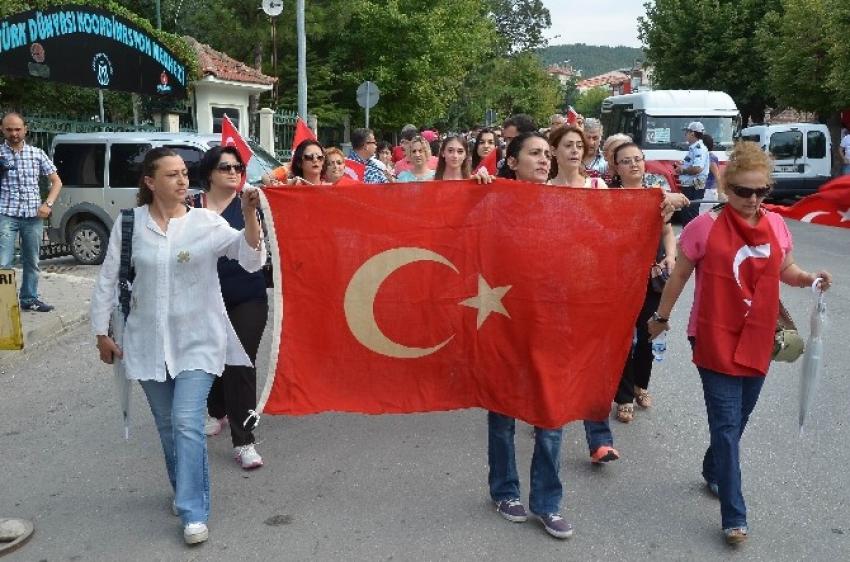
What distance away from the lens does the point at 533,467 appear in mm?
4051

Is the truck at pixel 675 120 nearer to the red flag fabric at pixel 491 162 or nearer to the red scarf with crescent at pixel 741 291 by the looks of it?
the red flag fabric at pixel 491 162

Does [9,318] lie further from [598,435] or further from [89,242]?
[89,242]

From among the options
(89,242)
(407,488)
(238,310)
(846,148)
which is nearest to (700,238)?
(407,488)

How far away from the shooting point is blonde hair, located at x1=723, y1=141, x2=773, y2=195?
3.83 m

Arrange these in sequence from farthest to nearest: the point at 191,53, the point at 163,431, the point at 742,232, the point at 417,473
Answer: the point at 191,53, the point at 417,473, the point at 163,431, the point at 742,232

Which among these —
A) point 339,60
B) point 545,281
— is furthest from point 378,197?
point 339,60

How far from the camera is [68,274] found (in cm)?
1145

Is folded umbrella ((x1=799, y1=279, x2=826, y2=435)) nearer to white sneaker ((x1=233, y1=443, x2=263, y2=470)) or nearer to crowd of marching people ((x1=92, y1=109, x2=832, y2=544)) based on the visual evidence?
crowd of marching people ((x1=92, y1=109, x2=832, y2=544))

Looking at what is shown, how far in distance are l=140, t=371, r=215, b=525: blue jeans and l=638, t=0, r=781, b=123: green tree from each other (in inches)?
1416

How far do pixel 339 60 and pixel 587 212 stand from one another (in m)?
26.8

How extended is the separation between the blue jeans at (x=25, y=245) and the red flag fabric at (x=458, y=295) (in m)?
5.30

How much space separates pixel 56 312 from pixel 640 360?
5.89 metres

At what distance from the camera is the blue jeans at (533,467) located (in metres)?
3.98

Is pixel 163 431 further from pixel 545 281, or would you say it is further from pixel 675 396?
pixel 675 396
